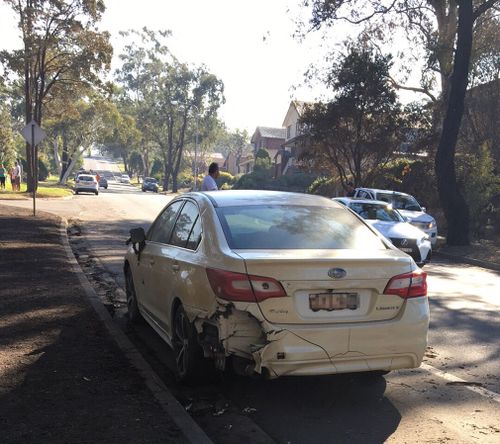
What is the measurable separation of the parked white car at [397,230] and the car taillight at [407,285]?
723 centimetres

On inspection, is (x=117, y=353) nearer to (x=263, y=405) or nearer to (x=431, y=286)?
(x=263, y=405)

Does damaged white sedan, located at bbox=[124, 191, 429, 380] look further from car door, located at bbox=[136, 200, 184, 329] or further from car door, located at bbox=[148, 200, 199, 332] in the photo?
car door, located at bbox=[136, 200, 184, 329]

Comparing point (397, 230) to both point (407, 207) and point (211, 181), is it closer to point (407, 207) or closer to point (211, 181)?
point (211, 181)

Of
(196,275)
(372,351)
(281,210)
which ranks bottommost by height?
(372,351)

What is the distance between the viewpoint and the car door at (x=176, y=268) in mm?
4469

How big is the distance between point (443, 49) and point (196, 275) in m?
20.9

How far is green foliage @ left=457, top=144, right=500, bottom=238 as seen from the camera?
18938mm

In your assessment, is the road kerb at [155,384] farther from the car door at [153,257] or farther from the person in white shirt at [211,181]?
the person in white shirt at [211,181]

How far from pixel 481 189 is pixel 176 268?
17065 millimetres

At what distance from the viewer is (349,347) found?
391cm

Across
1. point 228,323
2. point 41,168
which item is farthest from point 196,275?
point 41,168

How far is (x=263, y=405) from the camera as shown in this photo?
14.0 feet

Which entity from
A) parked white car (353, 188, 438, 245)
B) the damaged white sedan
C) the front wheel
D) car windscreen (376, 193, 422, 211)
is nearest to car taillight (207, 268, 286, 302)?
the damaged white sedan

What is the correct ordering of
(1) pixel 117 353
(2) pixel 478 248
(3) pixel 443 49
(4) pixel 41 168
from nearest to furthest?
(1) pixel 117 353 → (2) pixel 478 248 → (3) pixel 443 49 → (4) pixel 41 168
